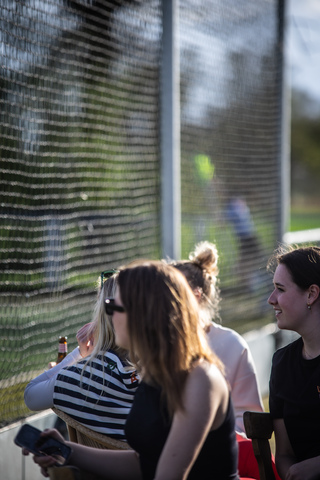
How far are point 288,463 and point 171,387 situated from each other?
3.39ft

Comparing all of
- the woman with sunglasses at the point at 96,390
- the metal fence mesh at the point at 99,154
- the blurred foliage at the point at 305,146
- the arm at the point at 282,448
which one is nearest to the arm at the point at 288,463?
the arm at the point at 282,448

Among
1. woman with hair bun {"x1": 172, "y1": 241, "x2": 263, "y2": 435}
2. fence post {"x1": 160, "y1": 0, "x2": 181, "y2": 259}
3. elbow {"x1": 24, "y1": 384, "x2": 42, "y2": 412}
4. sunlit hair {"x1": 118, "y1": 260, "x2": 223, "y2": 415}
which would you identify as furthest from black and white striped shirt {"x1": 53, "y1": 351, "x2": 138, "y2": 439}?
fence post {"x1": 160, "y1": 0, "x2": 181, "y2": 259}

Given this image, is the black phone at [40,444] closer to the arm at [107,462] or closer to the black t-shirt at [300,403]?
the arm at [107,462]

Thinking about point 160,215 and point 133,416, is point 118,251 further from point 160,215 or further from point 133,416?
point 133,416

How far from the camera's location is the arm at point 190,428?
214 cm

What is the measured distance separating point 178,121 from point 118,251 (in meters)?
1.34

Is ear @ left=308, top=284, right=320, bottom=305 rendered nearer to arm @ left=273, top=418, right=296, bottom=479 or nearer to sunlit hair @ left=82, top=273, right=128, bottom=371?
arm @ left=273, top=418, right=296, bottom=479

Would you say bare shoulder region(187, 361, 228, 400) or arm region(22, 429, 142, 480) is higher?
bare shoulder region(187, 361, 228, 400)

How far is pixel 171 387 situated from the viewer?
217 centimetres

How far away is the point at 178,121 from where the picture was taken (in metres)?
5.94

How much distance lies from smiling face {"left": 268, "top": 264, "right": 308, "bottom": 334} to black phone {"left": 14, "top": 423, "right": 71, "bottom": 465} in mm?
1209

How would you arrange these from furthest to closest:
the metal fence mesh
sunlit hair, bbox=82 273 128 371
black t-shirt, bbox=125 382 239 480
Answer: the metal fence mesh → sunlit hair, bbox=82 273 128 371 → black t-shirt, bbox=125 382 239 480

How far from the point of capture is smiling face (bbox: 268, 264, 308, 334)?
10.0 feet

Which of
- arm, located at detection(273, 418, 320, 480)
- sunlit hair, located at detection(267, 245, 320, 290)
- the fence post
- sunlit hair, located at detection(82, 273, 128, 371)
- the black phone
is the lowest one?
arm, located at detection(273, 418, 320, 480)
